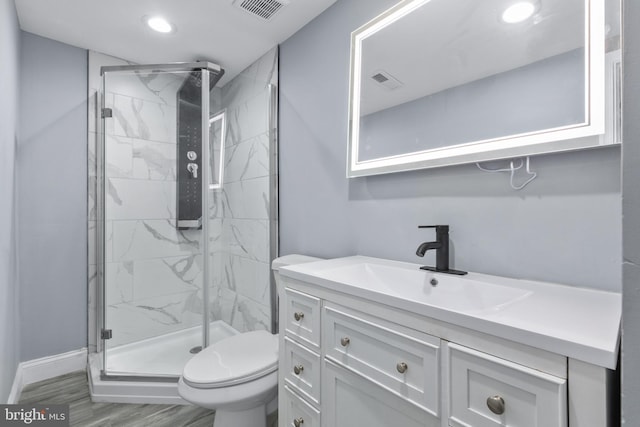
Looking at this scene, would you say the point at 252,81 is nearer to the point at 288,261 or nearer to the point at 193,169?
the point at 193,169

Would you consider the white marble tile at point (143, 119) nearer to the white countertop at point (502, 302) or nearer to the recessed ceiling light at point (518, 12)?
the white countertop at point (502, 302)

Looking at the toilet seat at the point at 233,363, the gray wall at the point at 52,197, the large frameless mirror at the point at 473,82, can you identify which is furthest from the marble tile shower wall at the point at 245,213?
the gray wall at the point at 52,197

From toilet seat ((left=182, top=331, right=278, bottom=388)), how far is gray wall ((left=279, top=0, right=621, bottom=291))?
0.61m

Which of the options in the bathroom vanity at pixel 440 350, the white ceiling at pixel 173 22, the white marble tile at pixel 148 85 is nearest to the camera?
the bathroom vanity at pixel 440 350

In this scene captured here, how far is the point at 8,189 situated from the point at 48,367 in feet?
4.31

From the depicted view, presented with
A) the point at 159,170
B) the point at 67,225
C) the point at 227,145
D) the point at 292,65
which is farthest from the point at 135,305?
the point at 292,65

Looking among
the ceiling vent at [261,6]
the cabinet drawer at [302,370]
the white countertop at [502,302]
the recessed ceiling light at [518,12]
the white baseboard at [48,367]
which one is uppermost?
the ceiling vent at [261,6]

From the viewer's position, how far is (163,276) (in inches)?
93.6

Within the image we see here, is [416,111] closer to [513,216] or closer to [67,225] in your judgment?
[513,216]

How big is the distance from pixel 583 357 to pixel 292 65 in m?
2.10

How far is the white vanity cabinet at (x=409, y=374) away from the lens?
577 millimetres

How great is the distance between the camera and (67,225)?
2246mm

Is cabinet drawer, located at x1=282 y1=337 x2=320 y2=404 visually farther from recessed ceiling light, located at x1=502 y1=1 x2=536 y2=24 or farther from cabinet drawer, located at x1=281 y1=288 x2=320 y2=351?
recessed ceiling light, located at x1=502 y1=1 x2=536 y2=24

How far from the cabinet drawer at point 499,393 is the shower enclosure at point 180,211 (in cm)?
156
